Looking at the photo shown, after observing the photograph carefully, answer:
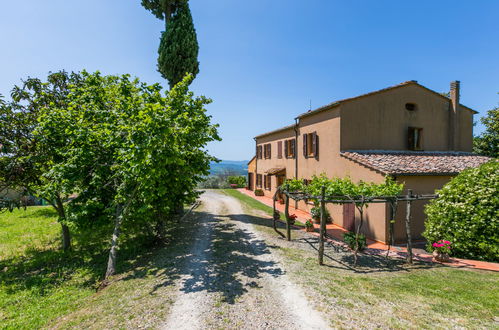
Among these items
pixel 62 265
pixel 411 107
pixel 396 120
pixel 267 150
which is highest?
pixel 411 107

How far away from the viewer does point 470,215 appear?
8.88 m

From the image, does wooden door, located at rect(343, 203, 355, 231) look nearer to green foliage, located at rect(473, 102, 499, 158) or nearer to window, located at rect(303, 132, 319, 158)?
window, located at rect(303, 132, 319, 158)

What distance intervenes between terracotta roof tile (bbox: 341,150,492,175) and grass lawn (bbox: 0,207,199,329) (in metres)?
10.1

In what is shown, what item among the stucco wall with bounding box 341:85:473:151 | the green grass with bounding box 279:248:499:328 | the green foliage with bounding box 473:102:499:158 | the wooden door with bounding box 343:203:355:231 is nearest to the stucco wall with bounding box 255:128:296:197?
the stucco wall with bounding box 341:85:473:151

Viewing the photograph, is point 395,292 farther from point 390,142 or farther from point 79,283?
point 390,142

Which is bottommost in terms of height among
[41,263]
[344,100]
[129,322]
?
[41,263]

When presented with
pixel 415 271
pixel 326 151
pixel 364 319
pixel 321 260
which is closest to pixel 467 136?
pixel 326 151

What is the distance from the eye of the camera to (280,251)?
10.0 meters

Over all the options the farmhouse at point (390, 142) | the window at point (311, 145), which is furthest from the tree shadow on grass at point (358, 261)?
the window at point (311, 145)

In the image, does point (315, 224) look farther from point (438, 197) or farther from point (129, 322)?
point (129, 322)

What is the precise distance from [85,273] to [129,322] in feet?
17.1

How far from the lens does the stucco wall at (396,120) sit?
1395cm

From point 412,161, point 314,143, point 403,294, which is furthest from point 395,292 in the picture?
point 314,143

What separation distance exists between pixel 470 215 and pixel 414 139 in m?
7.68
